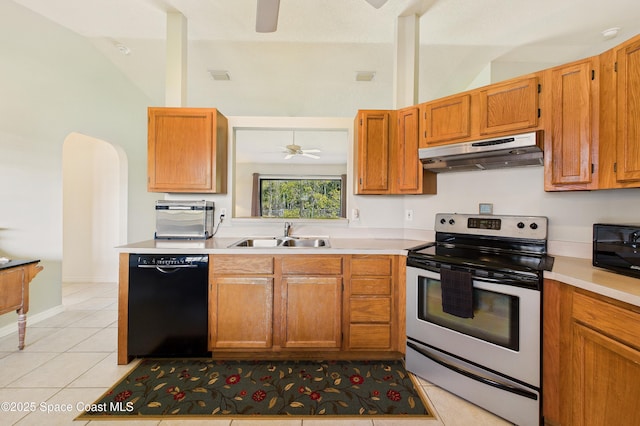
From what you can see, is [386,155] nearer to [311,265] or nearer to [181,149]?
[311,265]

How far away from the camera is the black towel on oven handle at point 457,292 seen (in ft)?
5.29

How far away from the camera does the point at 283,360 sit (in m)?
2.07

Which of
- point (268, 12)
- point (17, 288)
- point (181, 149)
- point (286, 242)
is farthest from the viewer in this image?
point (286, 242)

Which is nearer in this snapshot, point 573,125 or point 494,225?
point 573,125

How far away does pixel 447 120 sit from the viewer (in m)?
2.07

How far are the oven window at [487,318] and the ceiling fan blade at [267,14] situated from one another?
2.10 metres

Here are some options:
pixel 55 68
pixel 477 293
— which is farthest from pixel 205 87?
pixel 477 293

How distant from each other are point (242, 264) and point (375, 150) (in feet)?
5.00

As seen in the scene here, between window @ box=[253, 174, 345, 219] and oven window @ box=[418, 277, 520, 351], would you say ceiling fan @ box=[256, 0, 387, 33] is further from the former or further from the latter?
window @ box=[253, 174, 345, 219]

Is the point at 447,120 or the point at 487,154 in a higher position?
the point at 447,120

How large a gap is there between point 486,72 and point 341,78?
1.63 m

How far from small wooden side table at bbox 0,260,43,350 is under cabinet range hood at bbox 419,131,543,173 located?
344 centimetres

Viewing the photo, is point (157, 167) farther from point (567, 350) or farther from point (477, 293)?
point (567, 350)

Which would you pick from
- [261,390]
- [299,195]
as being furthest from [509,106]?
[299,195]
